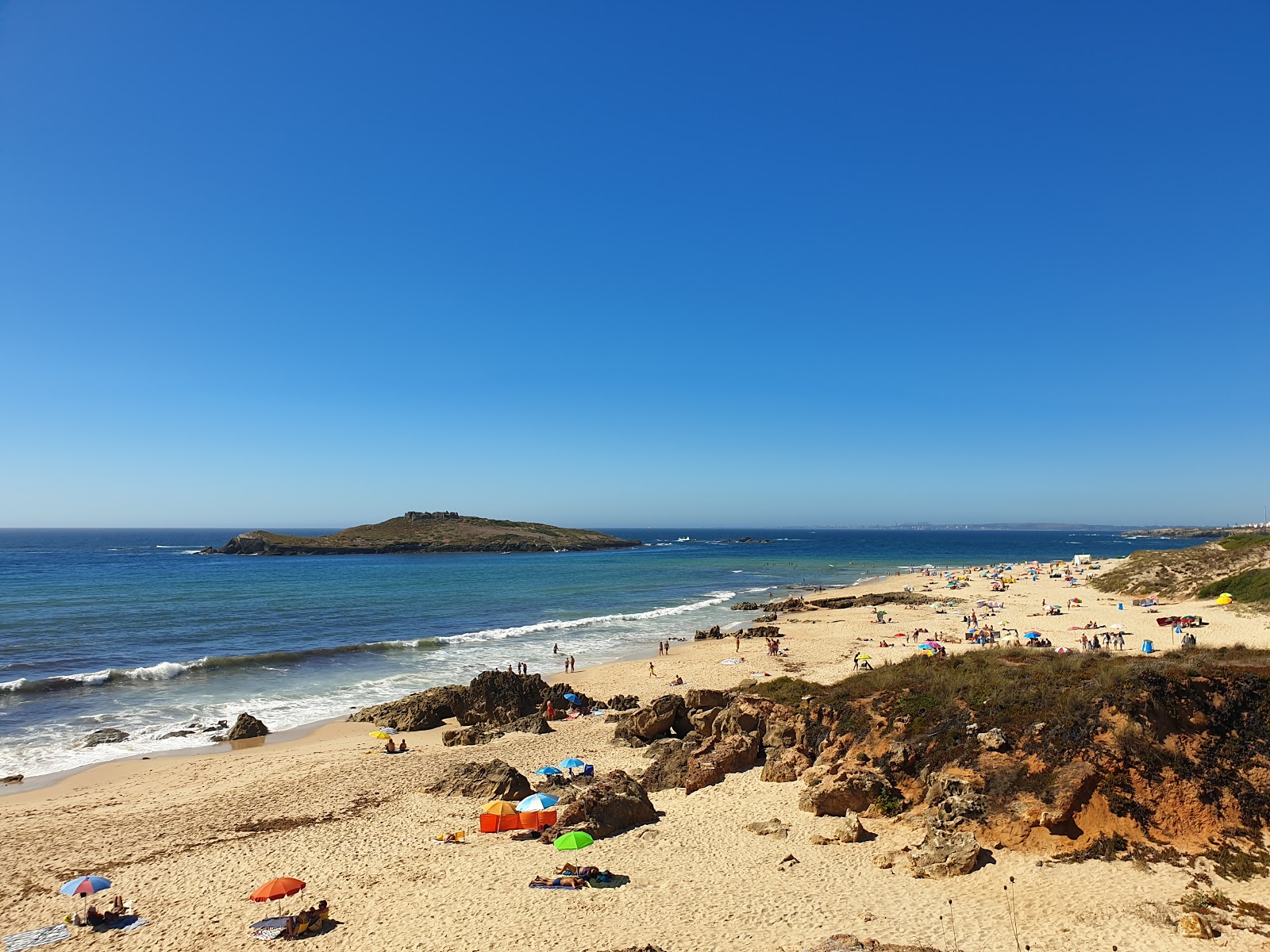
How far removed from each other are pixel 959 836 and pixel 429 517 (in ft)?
518

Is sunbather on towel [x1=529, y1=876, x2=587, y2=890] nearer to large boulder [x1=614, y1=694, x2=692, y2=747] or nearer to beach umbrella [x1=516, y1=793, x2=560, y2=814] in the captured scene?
beach umbrella [x1=516, y1=793, x2=560, y2=814]

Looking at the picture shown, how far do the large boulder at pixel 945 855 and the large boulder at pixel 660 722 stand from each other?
941 centimetres

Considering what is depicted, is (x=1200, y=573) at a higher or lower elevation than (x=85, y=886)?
higher

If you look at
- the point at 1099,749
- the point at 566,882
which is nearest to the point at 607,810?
the point at 566,882

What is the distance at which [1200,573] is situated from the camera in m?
47.7

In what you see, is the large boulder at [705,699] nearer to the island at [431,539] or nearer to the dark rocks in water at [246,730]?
the dark rocks in water at [246,730]

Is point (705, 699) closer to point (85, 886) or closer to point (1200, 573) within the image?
point (85, 886)

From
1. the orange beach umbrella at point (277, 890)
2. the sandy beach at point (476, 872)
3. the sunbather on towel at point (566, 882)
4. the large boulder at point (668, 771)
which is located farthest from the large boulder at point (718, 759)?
the orange beach umbrella at point (277, 890)

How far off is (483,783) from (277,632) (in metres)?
30.5

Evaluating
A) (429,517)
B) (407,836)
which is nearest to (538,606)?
(407,836)

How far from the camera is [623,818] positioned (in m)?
13.8

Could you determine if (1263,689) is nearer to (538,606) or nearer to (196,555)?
(538,606)

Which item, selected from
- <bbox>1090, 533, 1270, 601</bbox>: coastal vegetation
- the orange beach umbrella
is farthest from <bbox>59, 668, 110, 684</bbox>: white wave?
<bbox>1090, 533, 1270, 601</bbox>: coastal vegetation

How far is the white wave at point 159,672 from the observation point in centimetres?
2967
